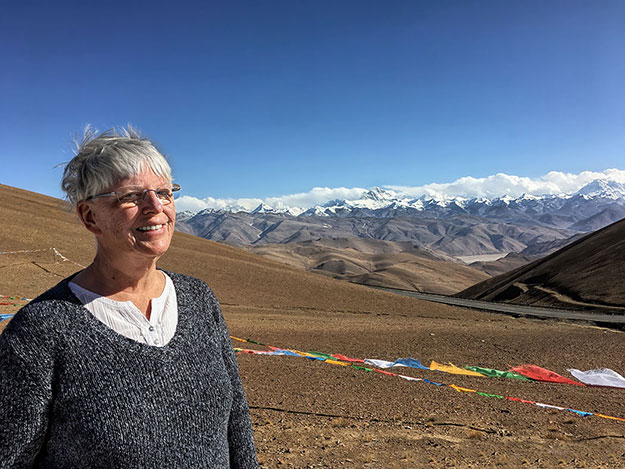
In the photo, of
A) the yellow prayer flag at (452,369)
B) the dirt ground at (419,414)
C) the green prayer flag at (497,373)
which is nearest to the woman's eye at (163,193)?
the dirt ground at (419,414)

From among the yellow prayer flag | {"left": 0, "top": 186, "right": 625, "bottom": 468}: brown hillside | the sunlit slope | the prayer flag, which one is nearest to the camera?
{"left": 0, "top": 186, "right": 625, "bottom": 468}: brown hillside

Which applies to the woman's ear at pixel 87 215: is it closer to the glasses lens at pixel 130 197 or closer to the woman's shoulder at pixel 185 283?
the glasses lens at pixel 130 197

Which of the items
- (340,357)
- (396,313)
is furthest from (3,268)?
(396,313)

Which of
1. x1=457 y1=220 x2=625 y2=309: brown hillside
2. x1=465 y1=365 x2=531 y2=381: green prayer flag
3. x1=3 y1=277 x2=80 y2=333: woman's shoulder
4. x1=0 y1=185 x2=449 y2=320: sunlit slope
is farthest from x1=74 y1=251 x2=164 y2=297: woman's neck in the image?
x1=457 y1=220 x2=625 y2=309: brown hillside

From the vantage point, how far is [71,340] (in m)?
1.87

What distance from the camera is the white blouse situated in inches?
80.3

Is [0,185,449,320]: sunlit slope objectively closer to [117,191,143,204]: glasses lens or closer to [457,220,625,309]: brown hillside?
[457,220,625,309]: brown hillside

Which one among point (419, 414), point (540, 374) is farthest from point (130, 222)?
point (540, 374)

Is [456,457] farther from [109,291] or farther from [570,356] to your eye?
[570,356]

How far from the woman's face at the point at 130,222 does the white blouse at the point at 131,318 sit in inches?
8.9

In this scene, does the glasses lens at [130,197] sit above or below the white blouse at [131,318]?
above

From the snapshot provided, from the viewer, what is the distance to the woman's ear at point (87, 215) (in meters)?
2.19

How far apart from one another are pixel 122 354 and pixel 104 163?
2.89 ft

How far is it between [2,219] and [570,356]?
41133 millimetres
